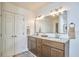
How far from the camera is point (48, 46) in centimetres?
220

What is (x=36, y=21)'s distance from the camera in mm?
2291

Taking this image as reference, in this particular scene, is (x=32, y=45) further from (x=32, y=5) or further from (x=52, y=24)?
(x=32, y=5)

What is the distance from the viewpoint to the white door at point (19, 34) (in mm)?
2215

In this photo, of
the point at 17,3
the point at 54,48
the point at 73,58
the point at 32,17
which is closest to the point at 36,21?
the point at 32,17

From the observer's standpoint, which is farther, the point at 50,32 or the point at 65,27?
the point at 50,32

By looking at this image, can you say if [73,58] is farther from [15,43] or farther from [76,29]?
[15,43]

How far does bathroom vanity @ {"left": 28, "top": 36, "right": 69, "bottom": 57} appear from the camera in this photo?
1.99m

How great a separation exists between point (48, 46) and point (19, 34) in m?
0.66

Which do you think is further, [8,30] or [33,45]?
[33,45]

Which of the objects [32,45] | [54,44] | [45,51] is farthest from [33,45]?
[54,44]

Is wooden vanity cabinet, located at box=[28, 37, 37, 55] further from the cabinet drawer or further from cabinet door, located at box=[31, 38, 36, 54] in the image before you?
the cabinet drawer

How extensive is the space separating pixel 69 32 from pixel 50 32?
401 mm

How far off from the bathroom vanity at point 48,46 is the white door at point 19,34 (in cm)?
15

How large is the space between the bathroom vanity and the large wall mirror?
0.19 m
